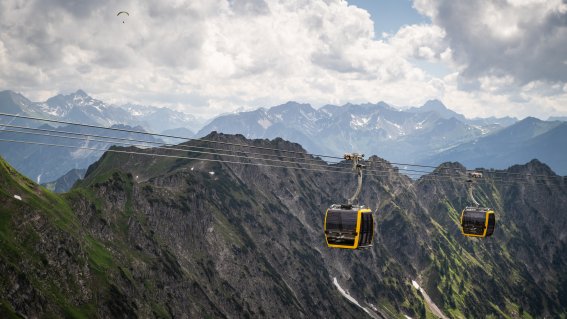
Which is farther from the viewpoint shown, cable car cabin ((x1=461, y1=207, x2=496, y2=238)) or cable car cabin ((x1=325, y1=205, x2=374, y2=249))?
cable car cabin ((x1=461, y1=207, x2=496, y2=238))

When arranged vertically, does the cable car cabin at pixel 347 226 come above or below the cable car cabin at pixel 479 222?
above

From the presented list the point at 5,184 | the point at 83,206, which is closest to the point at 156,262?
the point at 83,206

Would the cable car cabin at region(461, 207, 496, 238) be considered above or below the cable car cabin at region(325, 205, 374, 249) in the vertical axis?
below

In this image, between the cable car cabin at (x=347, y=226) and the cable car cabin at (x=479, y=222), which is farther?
the cable car cabin at (x=479, y=222)

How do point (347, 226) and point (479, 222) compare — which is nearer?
point (347, 226)

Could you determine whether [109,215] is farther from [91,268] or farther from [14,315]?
[14,315]
